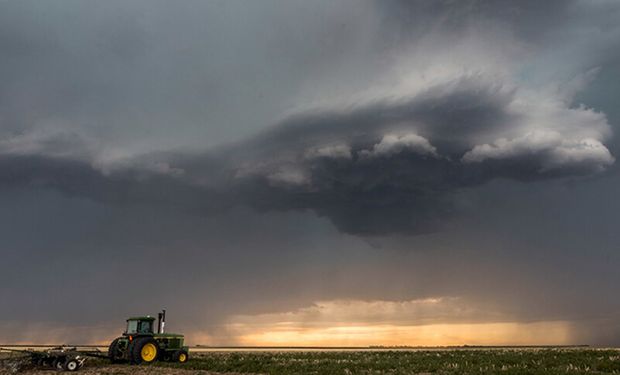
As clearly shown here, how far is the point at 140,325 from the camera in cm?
3691

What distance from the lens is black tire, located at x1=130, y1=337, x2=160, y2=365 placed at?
113 ft

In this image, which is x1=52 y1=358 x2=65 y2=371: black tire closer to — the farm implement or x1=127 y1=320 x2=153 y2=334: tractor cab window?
the farm implement

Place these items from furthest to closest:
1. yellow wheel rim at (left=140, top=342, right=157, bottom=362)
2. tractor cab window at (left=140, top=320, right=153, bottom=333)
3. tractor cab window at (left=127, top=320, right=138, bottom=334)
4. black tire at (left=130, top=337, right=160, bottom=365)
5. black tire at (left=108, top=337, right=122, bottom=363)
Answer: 1. tractor cab window at (left=140, top=320, right=153, bottom=333)
2. tractor cab window at (left=127, top=320, right=138, bottom=334)
3. black tire at (left=108, top=337, right=122, bottom=363)
4. yellow wheel rim at (left=140, top=342, right=157, bottom=362)
5. black tire at (left=130, top=337, right=160, bottom=365)

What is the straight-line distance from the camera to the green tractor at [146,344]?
115 ft

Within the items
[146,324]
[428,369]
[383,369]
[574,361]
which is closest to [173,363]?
[146,324]

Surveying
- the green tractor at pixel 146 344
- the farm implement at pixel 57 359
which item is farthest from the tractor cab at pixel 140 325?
the farm implement at pixel 57 359

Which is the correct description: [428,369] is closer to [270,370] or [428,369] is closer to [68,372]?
[270,370]

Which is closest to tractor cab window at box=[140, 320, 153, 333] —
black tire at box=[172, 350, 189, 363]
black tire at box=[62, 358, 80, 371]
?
black tire at box=[172, 350, 189, 363]

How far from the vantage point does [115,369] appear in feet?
102

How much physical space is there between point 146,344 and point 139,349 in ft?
2.37

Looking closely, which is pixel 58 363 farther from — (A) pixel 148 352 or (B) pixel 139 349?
(A) pixel 148 352

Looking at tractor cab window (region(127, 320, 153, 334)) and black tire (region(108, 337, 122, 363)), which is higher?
tractor cab window (region(127, 320, 153, 334))

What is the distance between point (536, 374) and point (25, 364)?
31.1 meters

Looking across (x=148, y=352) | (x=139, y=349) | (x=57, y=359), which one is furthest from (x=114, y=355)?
(x=57, y=359)
